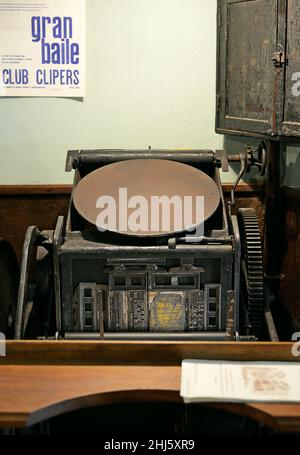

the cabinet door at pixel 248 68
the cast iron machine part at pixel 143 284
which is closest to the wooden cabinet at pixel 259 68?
the cabinet door at pixel 248 68

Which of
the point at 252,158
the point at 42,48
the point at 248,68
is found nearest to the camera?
the point at 248,68

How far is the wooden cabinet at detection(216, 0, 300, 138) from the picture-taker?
2.61m

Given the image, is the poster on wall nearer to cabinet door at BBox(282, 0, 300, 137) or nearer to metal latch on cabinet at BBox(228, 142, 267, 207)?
metal latch on cabinet at BBox(228, 142, 267, 207)

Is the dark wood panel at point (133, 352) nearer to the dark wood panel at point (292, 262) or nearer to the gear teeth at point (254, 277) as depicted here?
the gear teeth at point (254, 277)

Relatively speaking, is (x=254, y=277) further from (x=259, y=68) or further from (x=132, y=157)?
(x=259, y=68)

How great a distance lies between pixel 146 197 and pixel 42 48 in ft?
3.94

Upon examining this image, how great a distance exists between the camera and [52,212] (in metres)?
3.50

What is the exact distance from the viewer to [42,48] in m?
3.30

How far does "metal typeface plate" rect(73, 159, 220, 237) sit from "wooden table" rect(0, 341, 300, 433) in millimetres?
627

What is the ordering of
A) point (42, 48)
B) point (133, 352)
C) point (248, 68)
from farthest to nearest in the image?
point (42, 48) → point (248, 68) → point (133, 352)

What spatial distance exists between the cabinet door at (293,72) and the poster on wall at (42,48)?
1.21 m

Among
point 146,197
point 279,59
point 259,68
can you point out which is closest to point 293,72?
point 279,59

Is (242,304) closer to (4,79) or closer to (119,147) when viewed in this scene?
(119,147)
